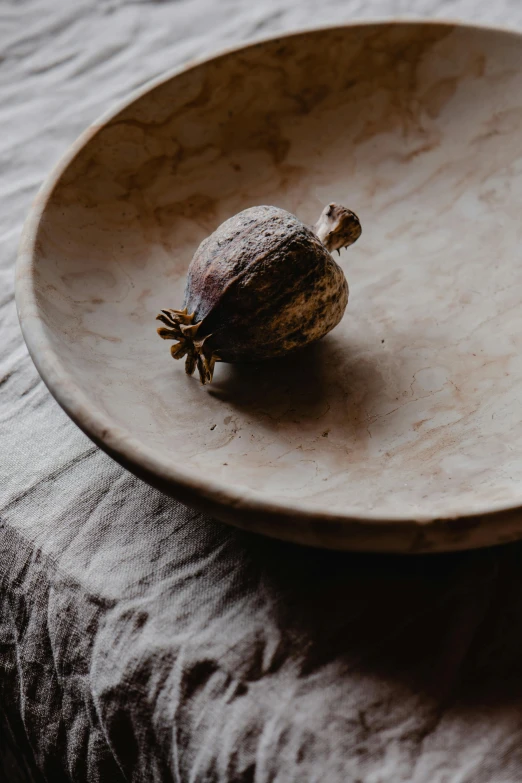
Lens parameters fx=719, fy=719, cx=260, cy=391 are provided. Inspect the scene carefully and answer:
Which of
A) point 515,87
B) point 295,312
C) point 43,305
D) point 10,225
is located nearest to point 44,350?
point 43,305

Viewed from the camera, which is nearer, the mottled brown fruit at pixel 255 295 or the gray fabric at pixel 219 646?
the gray fabric at pixel 219 646

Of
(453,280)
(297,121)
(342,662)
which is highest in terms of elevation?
(297,121)

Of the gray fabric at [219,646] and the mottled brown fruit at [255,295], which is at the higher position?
the mottled brown fruit at [255,295]

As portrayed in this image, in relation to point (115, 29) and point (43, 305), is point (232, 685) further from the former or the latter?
point (115, 29)

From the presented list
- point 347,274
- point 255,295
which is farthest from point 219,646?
point 347,274
